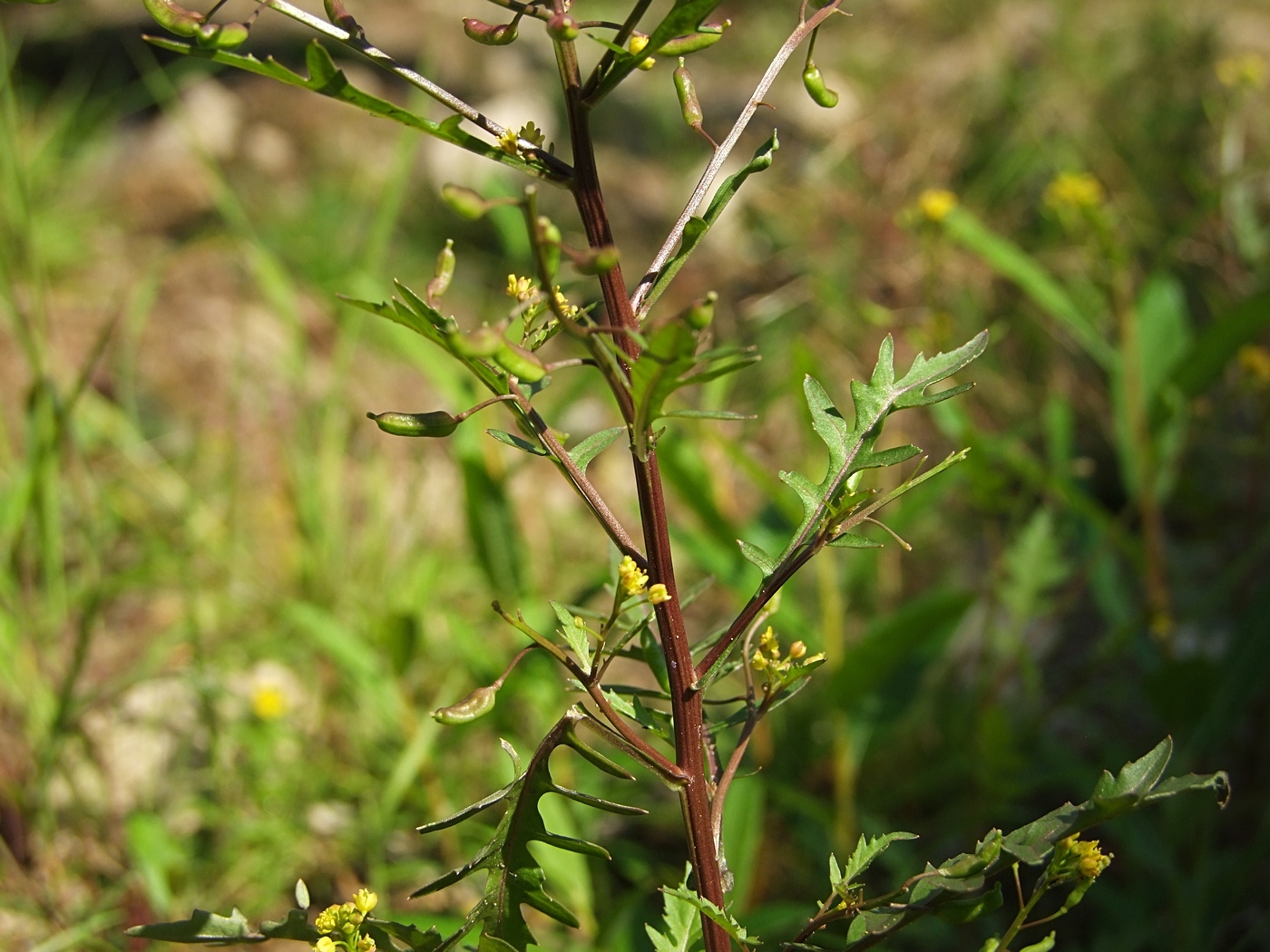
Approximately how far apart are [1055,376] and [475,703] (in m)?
1.97

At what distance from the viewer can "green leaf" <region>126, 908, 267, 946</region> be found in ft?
2.00

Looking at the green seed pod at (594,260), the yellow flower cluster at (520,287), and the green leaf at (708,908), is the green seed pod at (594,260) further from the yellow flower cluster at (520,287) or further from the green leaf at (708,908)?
the green leaf at (708,908)

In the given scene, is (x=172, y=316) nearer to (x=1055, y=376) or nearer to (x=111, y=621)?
(x=111, y=621)

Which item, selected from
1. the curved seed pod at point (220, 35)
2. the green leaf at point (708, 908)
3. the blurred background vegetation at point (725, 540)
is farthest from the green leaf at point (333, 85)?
the blurred background vegetation at point (725, 540)

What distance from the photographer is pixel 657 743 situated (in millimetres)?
1520

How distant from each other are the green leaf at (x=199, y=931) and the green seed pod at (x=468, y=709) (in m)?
0.19

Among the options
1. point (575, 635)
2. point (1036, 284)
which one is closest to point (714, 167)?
point (575, 635)

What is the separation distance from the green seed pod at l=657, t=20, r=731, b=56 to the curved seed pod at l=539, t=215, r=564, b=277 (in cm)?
14

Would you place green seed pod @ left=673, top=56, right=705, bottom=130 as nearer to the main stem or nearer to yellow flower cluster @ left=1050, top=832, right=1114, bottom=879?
the main stem

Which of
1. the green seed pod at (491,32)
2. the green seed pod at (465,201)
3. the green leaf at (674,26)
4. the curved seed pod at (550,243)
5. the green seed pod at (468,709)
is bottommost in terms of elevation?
the green seed pod at (468,709)

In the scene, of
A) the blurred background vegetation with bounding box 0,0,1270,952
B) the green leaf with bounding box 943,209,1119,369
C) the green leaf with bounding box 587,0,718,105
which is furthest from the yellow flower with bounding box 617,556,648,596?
the green leaf with bounding box 943,209,1119,369

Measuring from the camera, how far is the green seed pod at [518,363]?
1.65 feet

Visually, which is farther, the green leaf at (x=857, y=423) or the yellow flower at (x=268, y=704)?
the yellow flower at (x=268, y=704)

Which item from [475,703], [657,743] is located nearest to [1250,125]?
[657,743]
